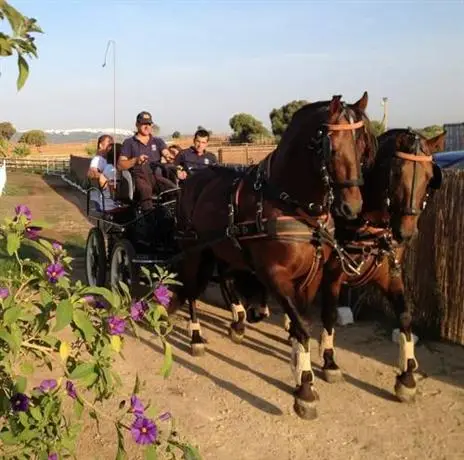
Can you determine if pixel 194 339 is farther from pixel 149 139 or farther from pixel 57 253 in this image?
pixel 57 253

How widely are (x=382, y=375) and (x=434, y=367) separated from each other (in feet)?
1.66

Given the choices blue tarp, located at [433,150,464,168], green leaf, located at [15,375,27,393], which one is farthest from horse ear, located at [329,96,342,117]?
blue tarp, located at [433,150,464,168]

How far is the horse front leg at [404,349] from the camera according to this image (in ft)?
14.9

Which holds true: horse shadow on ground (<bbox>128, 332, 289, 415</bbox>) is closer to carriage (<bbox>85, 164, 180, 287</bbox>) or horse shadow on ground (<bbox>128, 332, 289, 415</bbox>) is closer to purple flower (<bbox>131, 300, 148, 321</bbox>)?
carriage (<bbox>85, 164, 180, 287</bbox>)

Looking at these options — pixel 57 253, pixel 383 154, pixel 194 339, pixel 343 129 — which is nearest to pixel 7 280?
pixel 57 253

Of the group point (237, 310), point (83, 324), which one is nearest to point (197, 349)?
point (237, 310)

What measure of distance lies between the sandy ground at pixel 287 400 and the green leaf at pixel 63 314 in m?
2.03

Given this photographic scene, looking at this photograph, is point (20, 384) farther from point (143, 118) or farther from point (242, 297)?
point (143, 118)

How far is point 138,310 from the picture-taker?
246 cm

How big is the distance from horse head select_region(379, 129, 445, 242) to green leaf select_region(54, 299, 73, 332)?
8.90ft

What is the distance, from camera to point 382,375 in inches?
202

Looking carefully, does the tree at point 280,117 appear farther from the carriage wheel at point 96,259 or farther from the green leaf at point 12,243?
the green leaf at point 12,243

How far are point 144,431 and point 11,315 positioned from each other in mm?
659

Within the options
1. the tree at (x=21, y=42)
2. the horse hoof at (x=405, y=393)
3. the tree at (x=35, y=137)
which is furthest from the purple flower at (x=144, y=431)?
the tree at (x=35, y=137)
